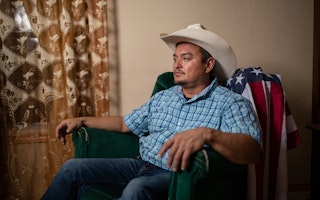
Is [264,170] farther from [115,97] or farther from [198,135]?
[115,97]

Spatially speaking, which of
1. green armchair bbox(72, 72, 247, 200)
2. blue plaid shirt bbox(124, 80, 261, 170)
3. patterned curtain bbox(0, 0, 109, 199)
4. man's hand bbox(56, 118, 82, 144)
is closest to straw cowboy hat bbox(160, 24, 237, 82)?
blue plaid shirt bbox(124, 80, 261, 170)

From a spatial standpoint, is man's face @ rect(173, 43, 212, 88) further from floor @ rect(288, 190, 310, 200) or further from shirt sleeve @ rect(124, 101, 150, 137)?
floor @ rect(288, 190, 310, 200)

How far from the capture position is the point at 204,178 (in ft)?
3.52

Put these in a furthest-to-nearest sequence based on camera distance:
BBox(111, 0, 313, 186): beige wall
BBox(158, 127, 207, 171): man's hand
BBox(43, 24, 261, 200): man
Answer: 1. BBox(111, 0, 313, 186): beige wall
2. BBox(43, 24, 261, 200): man
3. BBox(158, 127, 207, 171): man's hand

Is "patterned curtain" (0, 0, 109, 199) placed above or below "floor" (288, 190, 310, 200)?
above

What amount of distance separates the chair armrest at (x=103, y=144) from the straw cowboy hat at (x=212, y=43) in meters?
0.61

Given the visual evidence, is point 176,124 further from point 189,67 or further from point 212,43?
point 212,43

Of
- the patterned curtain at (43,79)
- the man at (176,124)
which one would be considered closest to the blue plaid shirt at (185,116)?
the man at (176,124)

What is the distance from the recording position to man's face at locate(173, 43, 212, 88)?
1569mm

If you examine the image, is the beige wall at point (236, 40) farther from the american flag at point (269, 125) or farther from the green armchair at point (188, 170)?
the american flag at point (269, 125)

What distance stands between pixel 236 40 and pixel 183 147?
59.6 inches

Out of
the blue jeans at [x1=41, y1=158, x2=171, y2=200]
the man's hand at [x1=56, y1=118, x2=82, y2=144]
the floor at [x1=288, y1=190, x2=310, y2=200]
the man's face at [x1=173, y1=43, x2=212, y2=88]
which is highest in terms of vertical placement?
the man's face at [x1=173, y1=43, x2=212, y2=88]

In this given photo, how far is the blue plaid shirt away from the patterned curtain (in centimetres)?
44

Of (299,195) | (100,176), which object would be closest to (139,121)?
(100,176)
